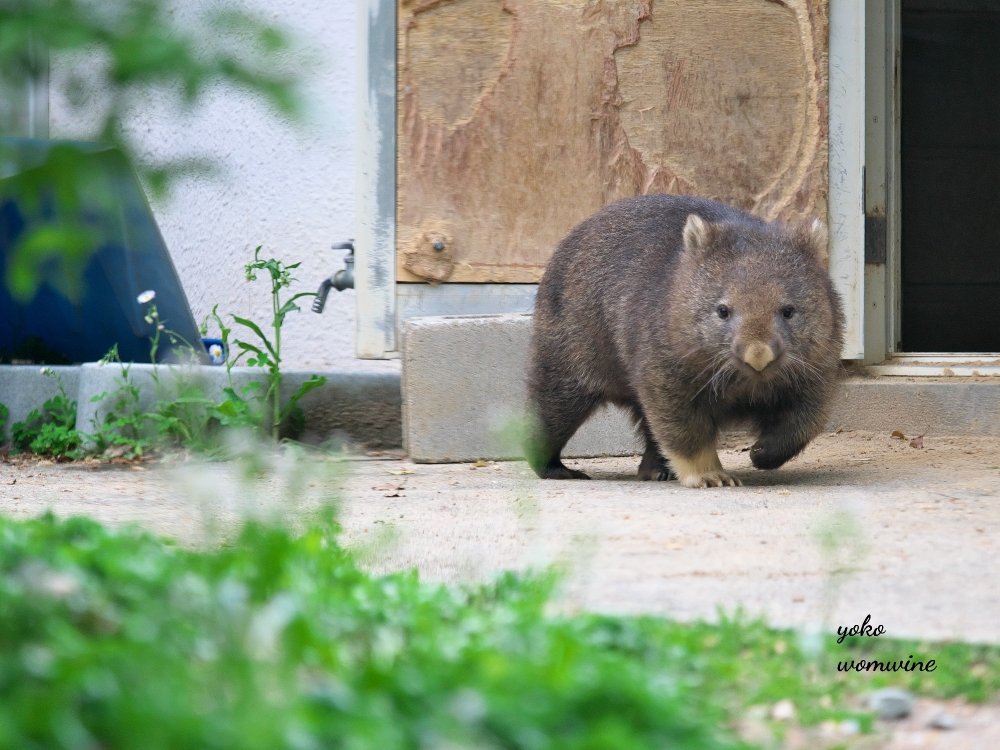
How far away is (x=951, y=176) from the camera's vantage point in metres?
10.0

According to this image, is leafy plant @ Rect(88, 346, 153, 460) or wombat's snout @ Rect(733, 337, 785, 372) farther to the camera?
leafy plant @ Rect(88, 346, 153, 460)

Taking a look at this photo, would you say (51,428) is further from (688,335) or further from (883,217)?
(883,217)

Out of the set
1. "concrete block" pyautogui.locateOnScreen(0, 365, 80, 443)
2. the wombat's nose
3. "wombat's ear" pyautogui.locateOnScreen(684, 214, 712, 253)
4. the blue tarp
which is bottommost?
"concrete block" pyautogui.locateOnScreen(0, 365, 80, 443)

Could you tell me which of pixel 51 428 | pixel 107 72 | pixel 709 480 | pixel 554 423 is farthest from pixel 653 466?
pixel 107 72

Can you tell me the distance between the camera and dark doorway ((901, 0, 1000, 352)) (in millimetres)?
9742

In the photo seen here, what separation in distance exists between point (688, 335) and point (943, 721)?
114 inches

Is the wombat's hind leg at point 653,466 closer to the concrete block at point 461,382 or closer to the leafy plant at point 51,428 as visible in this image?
the concrete block at point 461,382

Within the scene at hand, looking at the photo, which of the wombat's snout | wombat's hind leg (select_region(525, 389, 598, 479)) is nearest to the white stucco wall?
wombat's hind leg (select_region(525, 389, 598, 479))

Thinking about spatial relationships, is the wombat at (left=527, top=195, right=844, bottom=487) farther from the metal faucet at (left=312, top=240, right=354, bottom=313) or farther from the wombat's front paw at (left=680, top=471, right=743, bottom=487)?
the metal faucet at (left=312, top=240, right=354, bottom=313)

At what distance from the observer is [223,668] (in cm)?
165

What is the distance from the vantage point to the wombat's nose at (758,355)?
4.63m

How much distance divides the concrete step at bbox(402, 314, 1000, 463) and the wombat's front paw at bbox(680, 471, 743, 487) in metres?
1.11

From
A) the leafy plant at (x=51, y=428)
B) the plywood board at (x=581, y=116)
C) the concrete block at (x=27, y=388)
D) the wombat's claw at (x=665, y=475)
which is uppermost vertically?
the plywood board at (x=581, y=116)

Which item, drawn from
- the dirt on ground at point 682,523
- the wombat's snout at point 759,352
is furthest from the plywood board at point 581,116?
the wombat's snout at point 759,352
